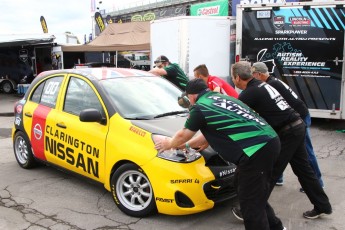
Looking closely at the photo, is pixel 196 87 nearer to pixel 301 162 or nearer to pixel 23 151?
pixel 301 162

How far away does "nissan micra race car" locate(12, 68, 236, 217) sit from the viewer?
12.8 feet

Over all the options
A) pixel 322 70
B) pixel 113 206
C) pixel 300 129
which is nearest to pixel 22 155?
pixel 113 206

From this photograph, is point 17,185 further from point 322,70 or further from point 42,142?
point 322,70

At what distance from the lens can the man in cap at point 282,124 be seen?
12.4 ft

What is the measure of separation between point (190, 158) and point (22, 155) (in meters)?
3.30

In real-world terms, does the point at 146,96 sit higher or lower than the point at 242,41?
lower

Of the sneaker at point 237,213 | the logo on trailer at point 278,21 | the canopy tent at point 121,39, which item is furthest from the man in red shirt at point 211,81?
the canopy tent at point 121,39

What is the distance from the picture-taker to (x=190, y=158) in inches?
155

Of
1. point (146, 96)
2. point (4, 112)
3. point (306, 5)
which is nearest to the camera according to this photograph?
point (146, 96)

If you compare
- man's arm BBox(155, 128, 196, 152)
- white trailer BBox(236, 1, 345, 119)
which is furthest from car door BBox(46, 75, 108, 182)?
white trailer BBox(236, 1, 345, 119)

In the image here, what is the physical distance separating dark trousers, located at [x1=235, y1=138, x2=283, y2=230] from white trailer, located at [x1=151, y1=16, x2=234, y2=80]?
6.59 m

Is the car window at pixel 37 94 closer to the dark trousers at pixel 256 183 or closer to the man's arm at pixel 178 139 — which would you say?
the man's arm at pixel 178 139

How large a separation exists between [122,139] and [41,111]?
5.82 feet

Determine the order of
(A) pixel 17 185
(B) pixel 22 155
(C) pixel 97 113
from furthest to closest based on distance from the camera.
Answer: (B) pixel 22 155, (A) pixel 17 185, (C) pixel 97 113
